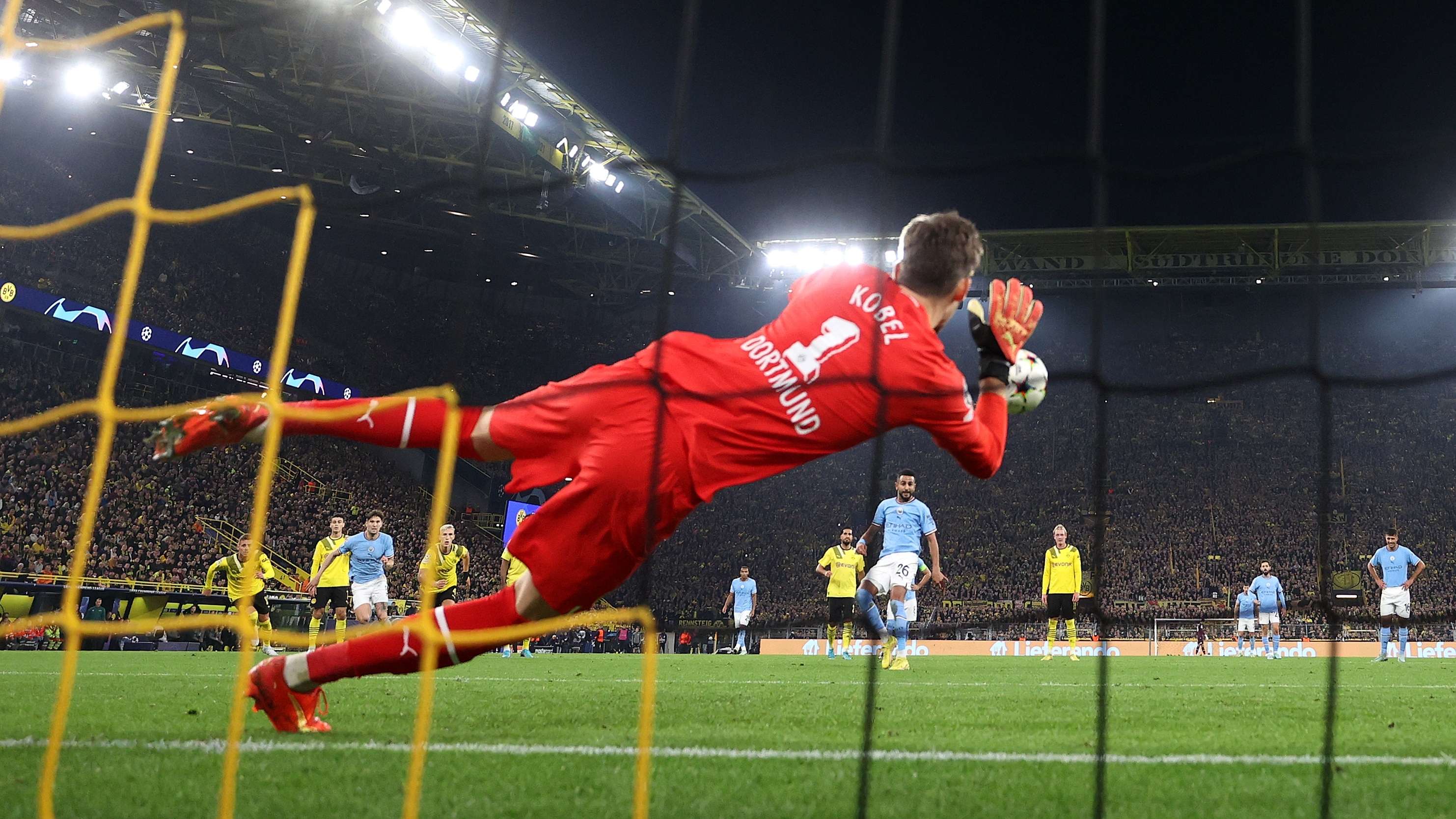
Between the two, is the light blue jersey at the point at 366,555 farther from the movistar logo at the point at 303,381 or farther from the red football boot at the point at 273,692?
the movistar logo at the point at 303,381

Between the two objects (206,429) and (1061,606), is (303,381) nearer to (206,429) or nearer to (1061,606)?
(1061,606)

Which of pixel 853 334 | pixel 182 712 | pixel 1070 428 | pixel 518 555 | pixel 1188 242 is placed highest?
pixel 1188 242

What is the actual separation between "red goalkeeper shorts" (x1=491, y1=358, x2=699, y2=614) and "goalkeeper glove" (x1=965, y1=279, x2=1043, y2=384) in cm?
95

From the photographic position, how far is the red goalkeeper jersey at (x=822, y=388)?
2.92m

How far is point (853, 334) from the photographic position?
2.96 m

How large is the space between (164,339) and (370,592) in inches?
518

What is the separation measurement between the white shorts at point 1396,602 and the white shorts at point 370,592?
465 inches

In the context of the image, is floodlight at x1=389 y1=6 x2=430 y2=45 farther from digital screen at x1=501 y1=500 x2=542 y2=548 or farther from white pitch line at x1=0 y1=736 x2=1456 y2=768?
white pitch line at x1=0 y1=736 x2=1456 y2=768

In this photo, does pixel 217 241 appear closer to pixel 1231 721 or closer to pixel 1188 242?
pixel 1188 242

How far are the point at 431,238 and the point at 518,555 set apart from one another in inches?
1036

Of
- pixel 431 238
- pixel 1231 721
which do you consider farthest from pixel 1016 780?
pixel 431 238

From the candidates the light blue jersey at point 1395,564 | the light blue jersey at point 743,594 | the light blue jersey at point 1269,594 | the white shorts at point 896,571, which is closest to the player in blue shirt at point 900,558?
the white shorts at point 896,571

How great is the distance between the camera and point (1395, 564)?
12.7 meters

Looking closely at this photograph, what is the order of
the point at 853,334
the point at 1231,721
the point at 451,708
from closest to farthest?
the point at 853,334 → the point at 1231,721 → the point at 451,708
